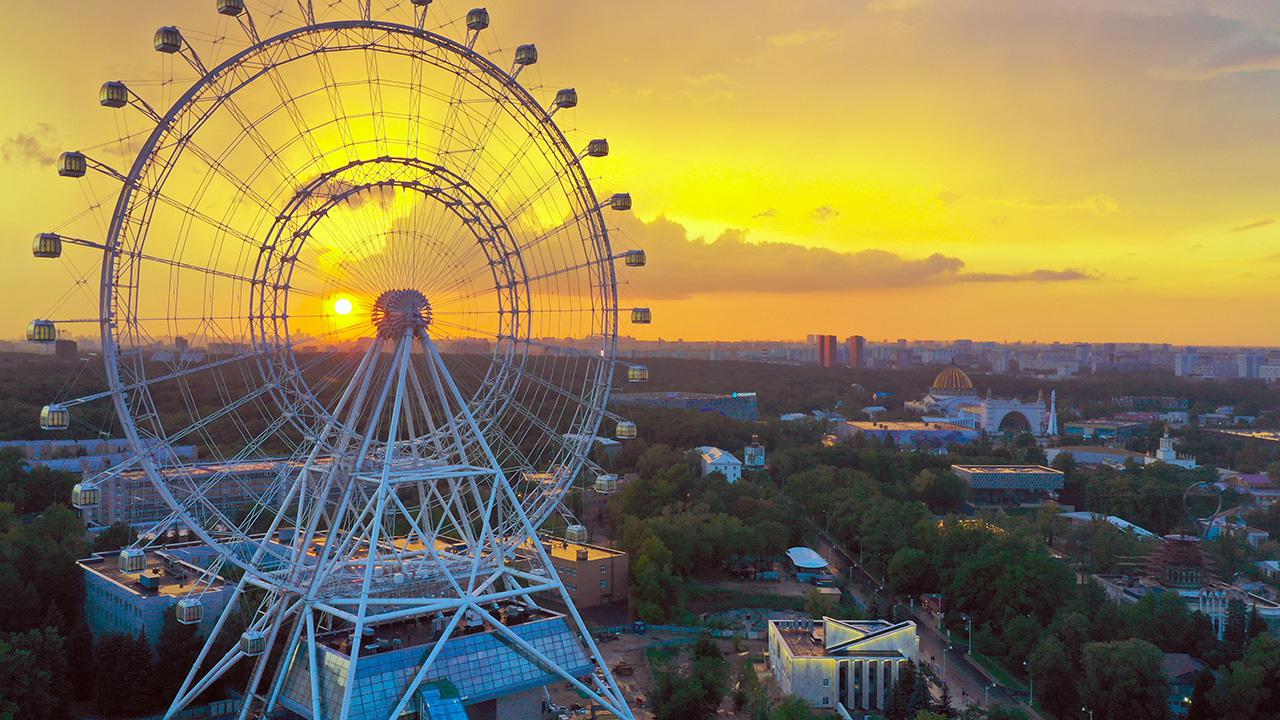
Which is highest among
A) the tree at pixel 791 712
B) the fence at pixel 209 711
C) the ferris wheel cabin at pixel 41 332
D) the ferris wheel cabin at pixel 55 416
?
the ferris wheel cabin at pixel 41 332

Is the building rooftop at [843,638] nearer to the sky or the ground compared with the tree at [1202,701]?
nearer to the sky

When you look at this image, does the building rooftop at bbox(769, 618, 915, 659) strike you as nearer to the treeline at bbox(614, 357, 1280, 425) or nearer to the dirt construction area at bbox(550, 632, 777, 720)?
the dirt construction area at bbox(550, 632, 777, 720)

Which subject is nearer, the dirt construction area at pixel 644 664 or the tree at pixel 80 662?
the tree at pixel 80 662

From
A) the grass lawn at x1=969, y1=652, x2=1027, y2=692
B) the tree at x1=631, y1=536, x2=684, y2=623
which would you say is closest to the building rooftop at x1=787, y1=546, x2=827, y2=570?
the tree at x1=631, y1=536, x2=684, y2=623

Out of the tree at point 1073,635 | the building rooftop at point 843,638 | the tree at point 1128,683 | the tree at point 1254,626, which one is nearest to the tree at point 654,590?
the building rooftop at point 843,638

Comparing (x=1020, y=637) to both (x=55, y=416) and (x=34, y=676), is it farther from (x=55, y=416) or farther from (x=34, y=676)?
(x=55, y=416)

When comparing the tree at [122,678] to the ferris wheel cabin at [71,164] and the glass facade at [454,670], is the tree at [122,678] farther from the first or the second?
the ferris wheel cabin at [71,164]

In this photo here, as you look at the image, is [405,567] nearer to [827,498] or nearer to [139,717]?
[139,717]
